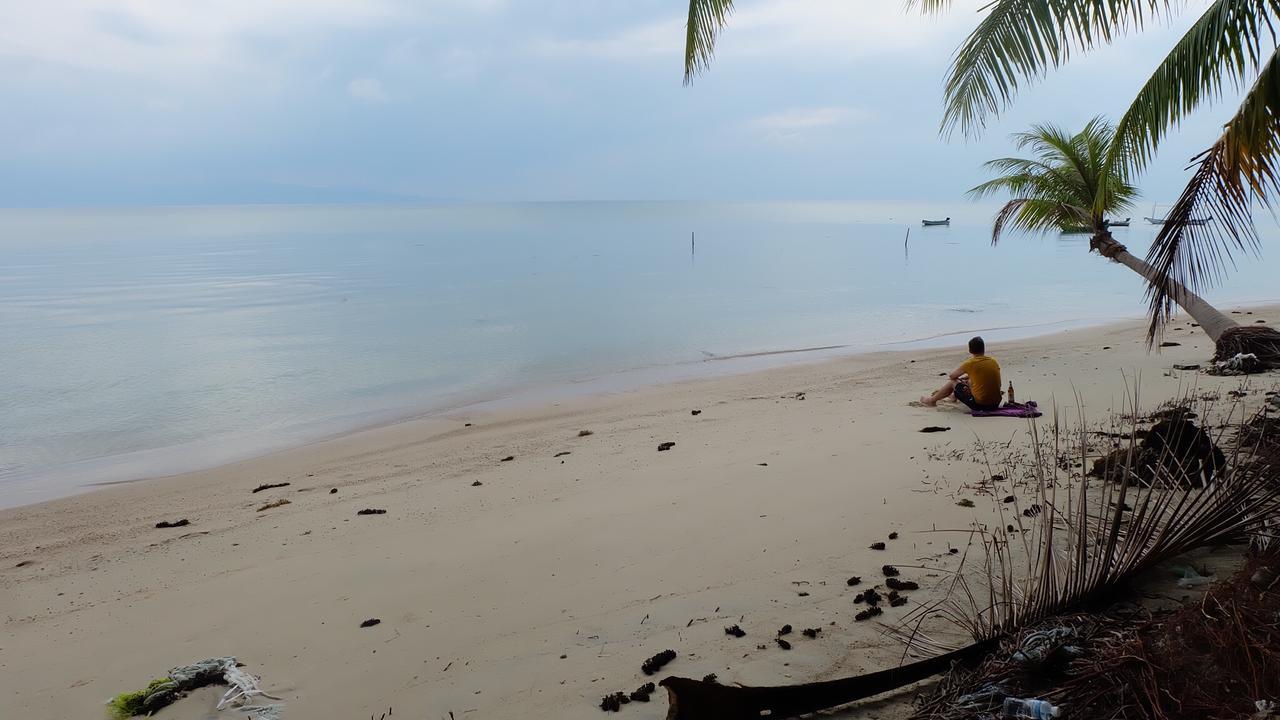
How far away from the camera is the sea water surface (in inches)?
515

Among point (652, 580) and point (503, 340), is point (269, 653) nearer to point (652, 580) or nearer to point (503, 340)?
point (652, 580)

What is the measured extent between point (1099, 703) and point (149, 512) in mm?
8019

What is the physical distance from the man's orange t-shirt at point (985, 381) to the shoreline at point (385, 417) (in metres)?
6.54

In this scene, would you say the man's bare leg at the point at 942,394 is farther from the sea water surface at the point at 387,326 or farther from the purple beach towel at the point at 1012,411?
the sea water surface at the point at 387,326

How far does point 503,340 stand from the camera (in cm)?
2162

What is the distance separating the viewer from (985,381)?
8578 mm

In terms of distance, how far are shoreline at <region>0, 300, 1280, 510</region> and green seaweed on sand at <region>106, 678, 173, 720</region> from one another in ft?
21.9

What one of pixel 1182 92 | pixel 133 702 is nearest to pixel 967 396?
pixel 1182 92

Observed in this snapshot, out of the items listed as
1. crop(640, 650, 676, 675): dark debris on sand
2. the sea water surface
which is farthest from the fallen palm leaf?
the sea water surface

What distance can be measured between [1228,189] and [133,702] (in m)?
6.11

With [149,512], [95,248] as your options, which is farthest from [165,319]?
[95,248]

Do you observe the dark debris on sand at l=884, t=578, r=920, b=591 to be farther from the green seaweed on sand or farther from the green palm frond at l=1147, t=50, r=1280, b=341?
the green seaweed on sand

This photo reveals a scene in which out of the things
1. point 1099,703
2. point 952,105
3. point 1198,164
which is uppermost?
point 952,105

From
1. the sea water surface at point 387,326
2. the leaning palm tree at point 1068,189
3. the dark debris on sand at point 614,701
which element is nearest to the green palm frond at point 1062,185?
the leaning palm tree at point 1068,189
